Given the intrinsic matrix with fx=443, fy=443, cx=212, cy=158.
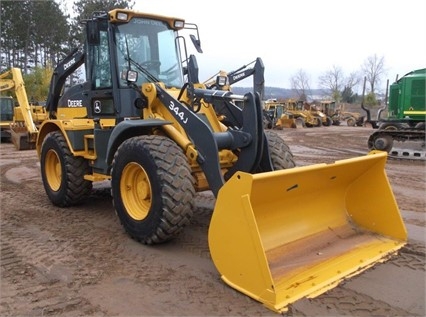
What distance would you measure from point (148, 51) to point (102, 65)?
0.64 m

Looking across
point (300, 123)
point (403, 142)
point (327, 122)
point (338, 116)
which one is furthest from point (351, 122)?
point (403, 142)

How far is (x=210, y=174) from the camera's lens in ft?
14.8

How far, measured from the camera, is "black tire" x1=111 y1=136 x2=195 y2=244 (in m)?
4.26

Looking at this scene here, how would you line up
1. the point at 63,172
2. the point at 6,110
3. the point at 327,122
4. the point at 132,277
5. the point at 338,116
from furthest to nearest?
the point at 338,116, the point at 327,122, the point at 6,110, the point at 63,172, the point at 132,277

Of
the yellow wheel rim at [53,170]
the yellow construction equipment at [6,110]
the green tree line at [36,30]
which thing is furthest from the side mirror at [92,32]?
the green tree line at [36,30]

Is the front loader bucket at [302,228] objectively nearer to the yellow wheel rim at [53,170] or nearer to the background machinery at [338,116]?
the yellow wheel rim at [53,170]

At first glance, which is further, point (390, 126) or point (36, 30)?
point (36, 30)

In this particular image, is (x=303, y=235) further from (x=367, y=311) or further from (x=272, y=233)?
(x=367, y=311)

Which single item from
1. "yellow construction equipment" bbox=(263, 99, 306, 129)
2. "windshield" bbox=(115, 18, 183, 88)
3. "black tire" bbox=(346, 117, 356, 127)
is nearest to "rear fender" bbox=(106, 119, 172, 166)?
"windshield" bbox=(115, 18, 183, 88)

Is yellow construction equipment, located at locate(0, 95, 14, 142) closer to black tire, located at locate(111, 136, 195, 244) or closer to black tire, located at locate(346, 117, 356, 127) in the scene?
black tire, located at locate(111, 136, 195, 244)

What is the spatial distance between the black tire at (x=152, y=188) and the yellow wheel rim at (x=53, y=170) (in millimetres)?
2044

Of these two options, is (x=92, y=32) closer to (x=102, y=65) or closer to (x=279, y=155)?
(x=102, y=65)

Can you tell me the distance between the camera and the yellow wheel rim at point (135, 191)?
A: 15.4 ft

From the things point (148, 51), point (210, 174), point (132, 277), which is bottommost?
point (132, 277)
